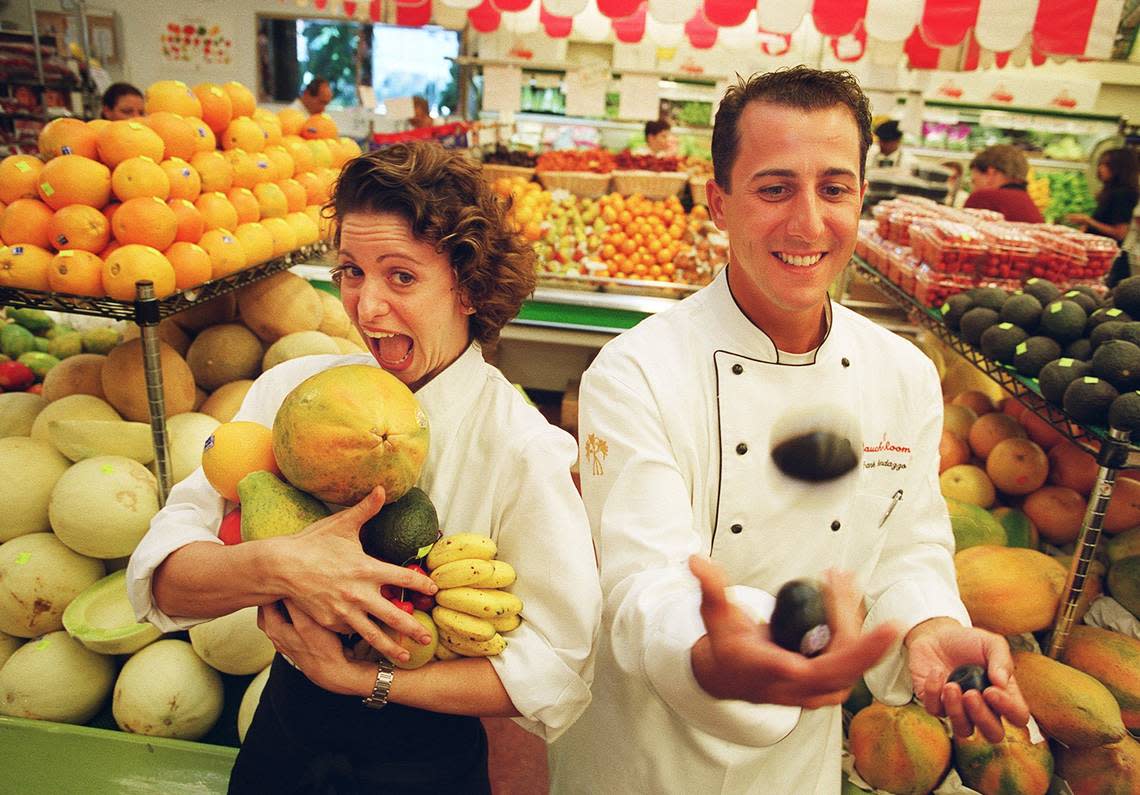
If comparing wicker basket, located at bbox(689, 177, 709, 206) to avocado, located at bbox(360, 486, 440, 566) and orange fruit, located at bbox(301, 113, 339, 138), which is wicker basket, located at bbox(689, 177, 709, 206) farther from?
avocado, located at bbox(360, 486, 440, 566)

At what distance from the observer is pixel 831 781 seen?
1.44m

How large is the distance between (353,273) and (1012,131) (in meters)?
10.3

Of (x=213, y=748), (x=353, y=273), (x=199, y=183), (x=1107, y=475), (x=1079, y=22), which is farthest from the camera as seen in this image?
(x=1079, y=22)

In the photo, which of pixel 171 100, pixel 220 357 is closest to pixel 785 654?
pixel 220 357

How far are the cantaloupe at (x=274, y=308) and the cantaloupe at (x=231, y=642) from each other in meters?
1.08

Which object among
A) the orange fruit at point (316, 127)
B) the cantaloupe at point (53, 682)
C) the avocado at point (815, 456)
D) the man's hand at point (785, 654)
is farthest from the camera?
the orange fruit at point (316, 127)

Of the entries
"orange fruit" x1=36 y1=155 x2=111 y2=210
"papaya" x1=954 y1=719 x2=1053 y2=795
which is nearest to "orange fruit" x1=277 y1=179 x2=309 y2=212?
"orange fruit" x1=36 y1=155 x2=111 y2=210

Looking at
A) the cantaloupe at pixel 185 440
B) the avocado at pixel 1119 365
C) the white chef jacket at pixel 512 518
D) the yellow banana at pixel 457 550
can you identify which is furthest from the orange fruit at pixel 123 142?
the avocado at pixel 1119 365

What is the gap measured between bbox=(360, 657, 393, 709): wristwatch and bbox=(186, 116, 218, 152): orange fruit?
185 cm

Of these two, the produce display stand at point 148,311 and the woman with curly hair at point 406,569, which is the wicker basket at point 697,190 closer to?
the produce display stand at point 148,311

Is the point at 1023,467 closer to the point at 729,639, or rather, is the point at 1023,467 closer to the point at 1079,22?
the point at 729,639

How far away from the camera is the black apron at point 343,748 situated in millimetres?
1155

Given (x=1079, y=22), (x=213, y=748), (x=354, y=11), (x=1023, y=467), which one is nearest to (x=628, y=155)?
(x=354, y=11)

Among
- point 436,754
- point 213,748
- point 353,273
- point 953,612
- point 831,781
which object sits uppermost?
point 353,273
